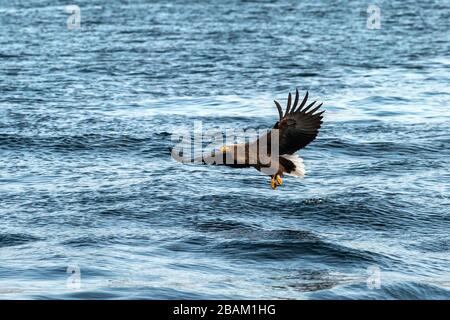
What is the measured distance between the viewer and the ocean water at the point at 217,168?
1374 cm

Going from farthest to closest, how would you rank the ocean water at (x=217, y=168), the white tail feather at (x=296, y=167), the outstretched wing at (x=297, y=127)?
the white tail feather at (x=296, y=167), the outstretched wing at (x=297, y=127), the ocean water at (x=217, y=168)

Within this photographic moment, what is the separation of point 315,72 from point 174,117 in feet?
21.2

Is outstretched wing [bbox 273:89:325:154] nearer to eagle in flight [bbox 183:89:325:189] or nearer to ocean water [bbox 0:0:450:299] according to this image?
eagle in flight [bbox 183:89:325:189]

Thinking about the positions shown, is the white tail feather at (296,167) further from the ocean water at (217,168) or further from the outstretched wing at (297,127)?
the ocean water at (217,168)

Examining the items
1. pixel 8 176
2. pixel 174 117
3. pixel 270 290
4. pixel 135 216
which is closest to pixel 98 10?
pixel 174 117

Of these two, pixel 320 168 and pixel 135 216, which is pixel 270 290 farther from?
pixel 320 168

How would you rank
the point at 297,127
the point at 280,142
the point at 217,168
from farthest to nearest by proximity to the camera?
the point at 217,168 < the point at 280,142 < the point at 297,127

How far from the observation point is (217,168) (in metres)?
19.6

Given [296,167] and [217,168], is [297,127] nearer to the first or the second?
[296,167]

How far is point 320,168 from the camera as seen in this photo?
19609mm

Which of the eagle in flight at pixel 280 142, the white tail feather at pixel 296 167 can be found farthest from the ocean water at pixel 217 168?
the eagle in flight at pixel 280 142

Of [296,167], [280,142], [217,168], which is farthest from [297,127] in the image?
[217,168]

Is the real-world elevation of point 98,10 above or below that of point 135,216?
above

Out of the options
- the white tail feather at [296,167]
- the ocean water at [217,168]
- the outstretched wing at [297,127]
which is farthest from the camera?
the white tail feather at [296,167]
